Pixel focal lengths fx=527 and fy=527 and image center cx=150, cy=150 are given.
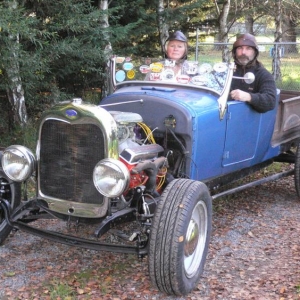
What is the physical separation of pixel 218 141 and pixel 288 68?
11.1m

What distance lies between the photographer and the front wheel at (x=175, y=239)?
354 centimetres

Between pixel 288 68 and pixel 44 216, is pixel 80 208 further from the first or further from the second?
pixel 288 68

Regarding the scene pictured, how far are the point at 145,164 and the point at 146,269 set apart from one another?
2.94 ft

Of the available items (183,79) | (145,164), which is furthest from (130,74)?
(145,164)

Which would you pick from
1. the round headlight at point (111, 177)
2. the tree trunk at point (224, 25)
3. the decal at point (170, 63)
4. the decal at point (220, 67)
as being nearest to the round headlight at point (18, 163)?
the round headlight at point (111, 177)

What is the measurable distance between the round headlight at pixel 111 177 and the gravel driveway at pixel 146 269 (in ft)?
2.56

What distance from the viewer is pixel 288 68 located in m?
15.1

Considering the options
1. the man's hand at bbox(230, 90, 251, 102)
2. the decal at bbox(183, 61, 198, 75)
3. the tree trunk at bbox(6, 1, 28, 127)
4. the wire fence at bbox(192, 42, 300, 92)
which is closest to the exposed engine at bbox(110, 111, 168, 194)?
the decal at bbox(183, 61, 198, 75)

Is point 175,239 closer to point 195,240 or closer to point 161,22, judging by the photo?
point 195,240

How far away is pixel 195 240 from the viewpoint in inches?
156

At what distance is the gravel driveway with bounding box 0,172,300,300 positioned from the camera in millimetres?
3846

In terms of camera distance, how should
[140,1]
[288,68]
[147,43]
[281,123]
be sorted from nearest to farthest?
[281,123] → [140,1] → [147,43] → [288,68]

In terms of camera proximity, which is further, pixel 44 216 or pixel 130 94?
pixel 130 94

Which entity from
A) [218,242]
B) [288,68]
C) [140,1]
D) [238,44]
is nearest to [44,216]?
[218,242]
